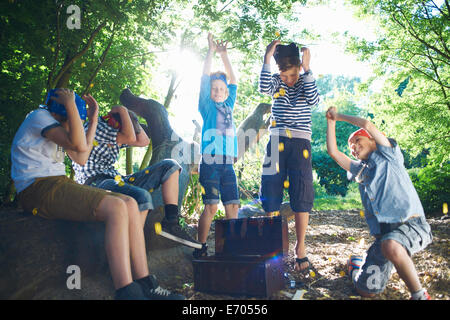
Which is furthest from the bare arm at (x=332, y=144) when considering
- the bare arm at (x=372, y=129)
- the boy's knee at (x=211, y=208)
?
the boy's knee at (x=211, y=208)

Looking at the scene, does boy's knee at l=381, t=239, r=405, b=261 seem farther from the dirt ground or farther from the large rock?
the large rock

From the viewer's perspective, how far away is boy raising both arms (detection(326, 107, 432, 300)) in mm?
2451

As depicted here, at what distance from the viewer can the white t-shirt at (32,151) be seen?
240cm

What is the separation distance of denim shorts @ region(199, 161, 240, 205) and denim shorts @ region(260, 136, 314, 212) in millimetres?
348

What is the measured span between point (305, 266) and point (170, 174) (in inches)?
64.3

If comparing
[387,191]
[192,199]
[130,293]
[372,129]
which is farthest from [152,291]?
[192,199]

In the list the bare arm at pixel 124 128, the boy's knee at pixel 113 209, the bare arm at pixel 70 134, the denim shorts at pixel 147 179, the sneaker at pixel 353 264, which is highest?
the bare arm at pixel 124 128

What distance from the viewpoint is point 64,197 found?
2393 millimetres

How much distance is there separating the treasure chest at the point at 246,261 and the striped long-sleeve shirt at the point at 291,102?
0.99 meters

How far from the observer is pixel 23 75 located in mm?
5504

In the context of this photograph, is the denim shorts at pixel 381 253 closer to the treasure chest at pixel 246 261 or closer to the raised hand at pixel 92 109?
the treasure chest at pixel 246 261

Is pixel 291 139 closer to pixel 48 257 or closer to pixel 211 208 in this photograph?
pixel 211 208

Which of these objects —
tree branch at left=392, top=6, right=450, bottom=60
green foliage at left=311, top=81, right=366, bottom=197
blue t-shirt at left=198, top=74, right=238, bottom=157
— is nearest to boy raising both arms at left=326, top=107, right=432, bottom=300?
blue t-shirt at left=198, top=74, right=238, bottom=157

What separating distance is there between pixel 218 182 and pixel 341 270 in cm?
160
